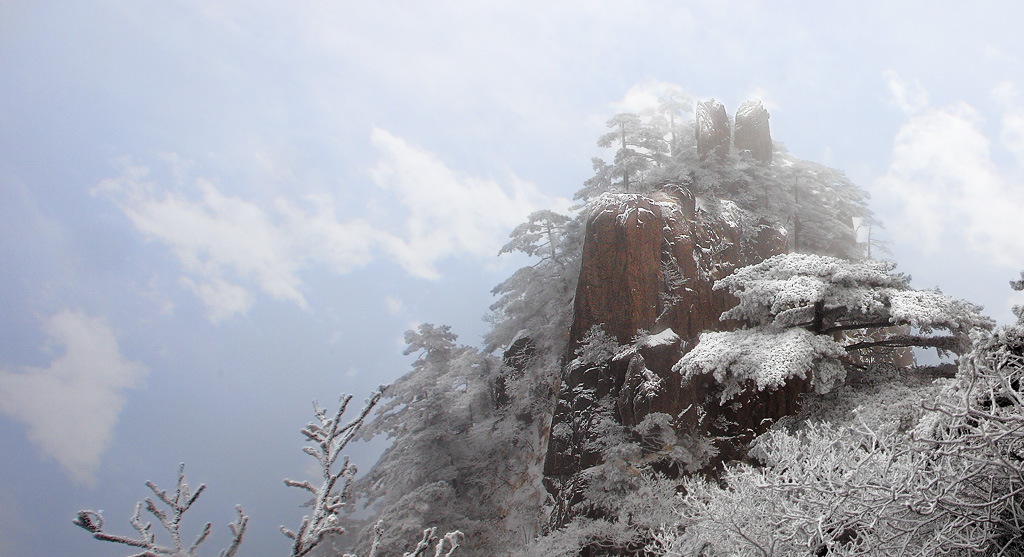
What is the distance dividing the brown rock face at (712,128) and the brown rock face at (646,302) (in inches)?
167

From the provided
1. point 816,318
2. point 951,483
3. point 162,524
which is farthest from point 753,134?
point 162,524

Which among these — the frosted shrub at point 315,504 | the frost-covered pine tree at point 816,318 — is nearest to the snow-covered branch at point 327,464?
the frosted shrub at point 315,504

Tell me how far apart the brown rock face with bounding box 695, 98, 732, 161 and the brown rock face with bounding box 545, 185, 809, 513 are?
4248 millimetres

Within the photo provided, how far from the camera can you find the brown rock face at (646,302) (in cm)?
1101

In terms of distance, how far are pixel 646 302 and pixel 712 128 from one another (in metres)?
8.42

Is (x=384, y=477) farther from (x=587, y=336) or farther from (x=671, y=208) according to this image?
(x=671, y=208)

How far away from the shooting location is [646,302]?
12.1m

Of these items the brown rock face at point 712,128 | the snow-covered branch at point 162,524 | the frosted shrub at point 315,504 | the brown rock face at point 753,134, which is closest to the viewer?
the snow-covered branch at point 162,524

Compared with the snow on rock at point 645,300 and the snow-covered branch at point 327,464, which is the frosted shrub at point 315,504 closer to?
the snow-covered branch at point 327,464

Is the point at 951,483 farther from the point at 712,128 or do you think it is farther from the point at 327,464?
the point at 712,128

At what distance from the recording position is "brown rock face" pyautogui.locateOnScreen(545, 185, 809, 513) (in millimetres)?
11008

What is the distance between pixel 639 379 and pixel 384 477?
8641 millimetres

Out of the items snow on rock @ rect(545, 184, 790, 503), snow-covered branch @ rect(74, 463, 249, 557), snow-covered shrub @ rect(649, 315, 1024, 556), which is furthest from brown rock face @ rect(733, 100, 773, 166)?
snow-covered branch @ rect(74, 463, 249, 557)

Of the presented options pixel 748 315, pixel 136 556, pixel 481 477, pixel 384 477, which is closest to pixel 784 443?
pixel 748 315
